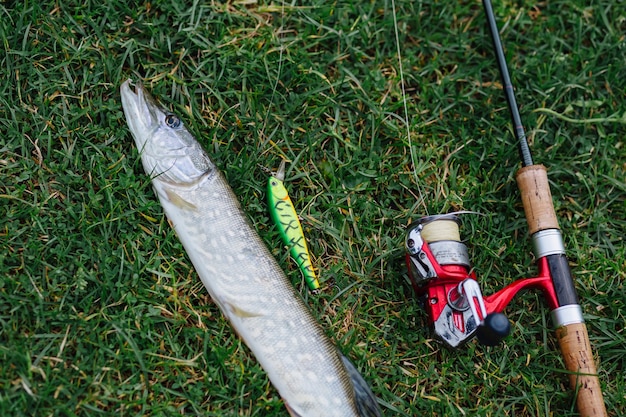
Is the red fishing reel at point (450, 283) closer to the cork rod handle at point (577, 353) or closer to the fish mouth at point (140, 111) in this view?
the cork rod handle at point (577, 353)

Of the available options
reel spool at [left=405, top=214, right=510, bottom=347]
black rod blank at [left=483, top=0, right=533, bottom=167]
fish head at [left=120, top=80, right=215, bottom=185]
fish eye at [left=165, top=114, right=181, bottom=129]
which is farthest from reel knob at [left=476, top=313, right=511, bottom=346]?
fish eye at [left=165, top=114, right=181, bottom=129]

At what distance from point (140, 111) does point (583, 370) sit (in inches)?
93.5

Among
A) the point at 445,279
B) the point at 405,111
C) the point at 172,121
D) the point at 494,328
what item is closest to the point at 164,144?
the point at 172,121

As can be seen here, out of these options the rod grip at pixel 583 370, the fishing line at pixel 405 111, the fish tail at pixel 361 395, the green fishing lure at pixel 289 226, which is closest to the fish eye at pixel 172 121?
the green fishing lure at pixel 289 226

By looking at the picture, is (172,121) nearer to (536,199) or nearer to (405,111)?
(405,111)

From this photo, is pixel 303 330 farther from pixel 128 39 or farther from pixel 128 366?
pixel 128 39

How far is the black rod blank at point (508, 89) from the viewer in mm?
3232

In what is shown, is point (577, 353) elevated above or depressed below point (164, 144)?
below

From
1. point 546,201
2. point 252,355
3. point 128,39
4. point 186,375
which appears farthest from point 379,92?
point 186,375

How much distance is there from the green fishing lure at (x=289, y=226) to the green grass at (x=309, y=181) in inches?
2.2

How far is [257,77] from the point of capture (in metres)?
3.33

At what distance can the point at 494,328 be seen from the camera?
254 centimetres

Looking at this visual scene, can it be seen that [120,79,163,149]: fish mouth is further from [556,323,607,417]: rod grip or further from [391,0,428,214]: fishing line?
[556,323,607,417]: rod grip

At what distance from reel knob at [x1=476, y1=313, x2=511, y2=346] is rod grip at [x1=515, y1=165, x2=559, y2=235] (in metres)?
0.68
